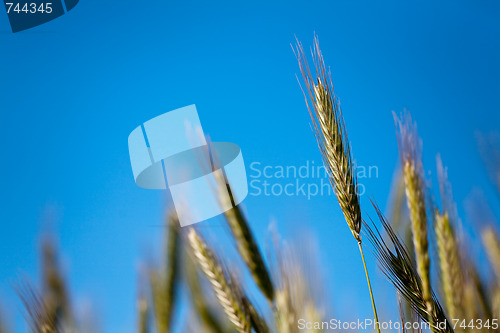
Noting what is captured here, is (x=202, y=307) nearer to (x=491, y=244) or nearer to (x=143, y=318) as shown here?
(x=143, y=318)

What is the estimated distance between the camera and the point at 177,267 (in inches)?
63.9

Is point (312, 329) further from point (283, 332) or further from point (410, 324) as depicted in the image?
point (410, 324)

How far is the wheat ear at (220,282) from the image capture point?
104 cm

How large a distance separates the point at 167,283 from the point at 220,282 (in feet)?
1.78

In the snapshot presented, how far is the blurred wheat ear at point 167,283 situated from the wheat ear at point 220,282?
389 mm

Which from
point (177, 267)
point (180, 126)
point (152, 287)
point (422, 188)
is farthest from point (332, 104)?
point (180, 126)

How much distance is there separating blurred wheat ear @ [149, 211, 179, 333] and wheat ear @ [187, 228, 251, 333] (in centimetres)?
39

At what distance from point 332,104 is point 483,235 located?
909 millimetres

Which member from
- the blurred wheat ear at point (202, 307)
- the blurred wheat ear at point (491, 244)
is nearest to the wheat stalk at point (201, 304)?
the blurred wheat ear at point (202, 307)

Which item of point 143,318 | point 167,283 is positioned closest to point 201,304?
point 167,283

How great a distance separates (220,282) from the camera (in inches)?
43.3

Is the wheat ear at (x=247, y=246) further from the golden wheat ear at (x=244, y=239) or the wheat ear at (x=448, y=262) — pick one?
the wheat ear at (x=448, y=262)

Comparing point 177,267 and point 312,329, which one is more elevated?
point 177,267

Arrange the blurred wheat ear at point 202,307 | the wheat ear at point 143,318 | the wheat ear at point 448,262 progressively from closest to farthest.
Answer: the wheat ear at point 448,262 → the blurred wheat ear at point 202,307 → the wheat ear at point 143,318
